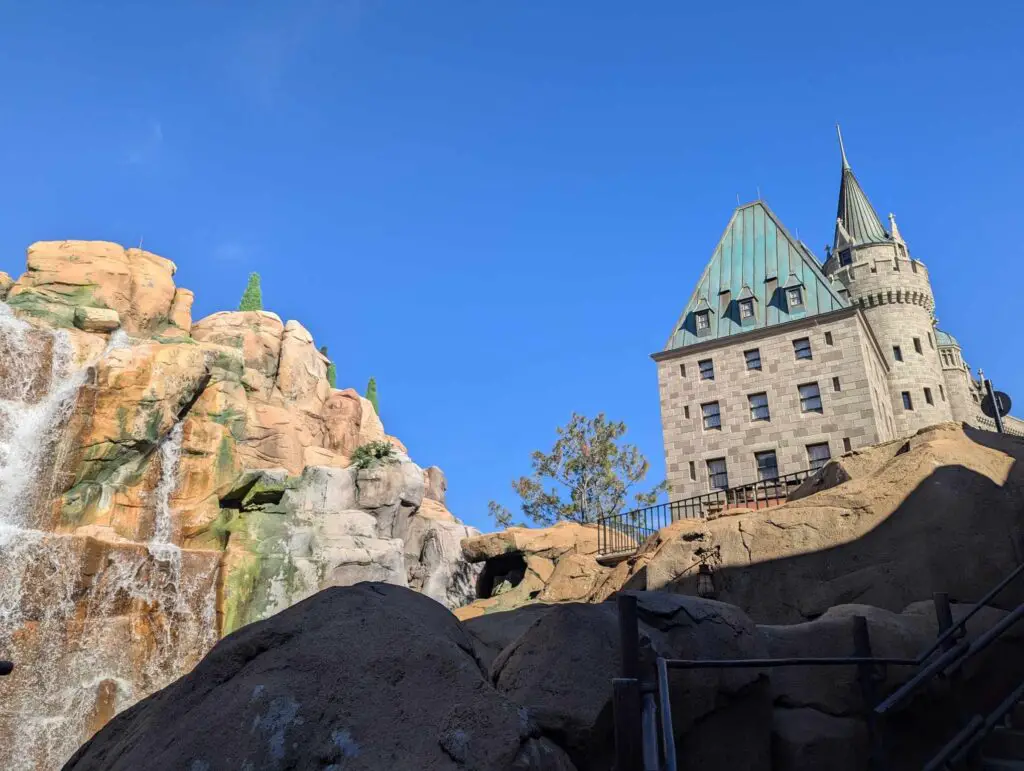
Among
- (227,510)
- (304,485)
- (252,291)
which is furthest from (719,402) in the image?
(252,291)

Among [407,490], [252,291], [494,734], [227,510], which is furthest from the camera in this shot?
[252,291]

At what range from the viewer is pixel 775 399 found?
36594mm

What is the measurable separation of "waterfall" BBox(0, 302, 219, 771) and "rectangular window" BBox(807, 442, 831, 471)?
27477 mm

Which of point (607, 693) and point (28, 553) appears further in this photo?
point (28, 553)

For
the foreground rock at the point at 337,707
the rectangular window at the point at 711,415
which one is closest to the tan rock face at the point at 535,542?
the rectangular window at the point at 711,415

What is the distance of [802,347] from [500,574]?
2029 cm

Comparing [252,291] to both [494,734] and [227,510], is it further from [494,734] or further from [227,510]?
[494,734]

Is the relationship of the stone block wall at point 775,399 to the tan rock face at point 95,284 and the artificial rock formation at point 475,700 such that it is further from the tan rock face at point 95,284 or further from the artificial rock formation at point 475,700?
the artificial rock formation at point 475,700

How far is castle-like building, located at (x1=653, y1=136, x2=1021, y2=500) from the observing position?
35281 mm

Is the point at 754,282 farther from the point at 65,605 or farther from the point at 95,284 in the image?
the point at 65,605

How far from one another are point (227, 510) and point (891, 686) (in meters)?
19.3

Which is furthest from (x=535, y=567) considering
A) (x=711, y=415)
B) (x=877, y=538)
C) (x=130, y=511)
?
(x=711, y=415)

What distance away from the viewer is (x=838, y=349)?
36.1 metres

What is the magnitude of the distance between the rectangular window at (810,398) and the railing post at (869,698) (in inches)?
1189
